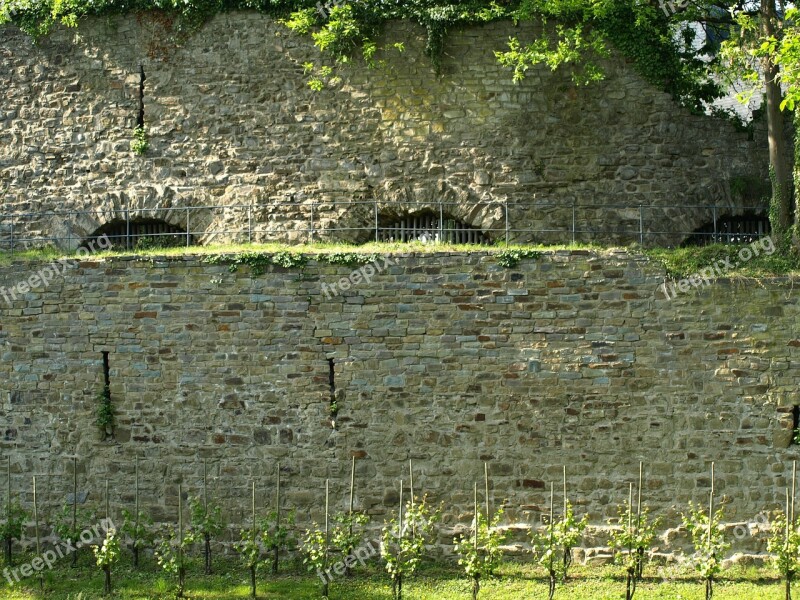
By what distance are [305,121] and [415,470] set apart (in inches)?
239

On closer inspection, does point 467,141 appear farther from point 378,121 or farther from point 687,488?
point 687,488

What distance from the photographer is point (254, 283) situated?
46.0 feet

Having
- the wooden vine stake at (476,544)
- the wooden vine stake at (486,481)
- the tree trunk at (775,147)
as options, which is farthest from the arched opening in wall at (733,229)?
the wooden vine stake at (476,544)

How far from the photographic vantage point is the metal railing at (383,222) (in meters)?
16.2

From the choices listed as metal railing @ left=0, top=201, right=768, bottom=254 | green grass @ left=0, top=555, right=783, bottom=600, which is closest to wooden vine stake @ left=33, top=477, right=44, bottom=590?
green grass @ left=0, top=555, right=783, bottom=600

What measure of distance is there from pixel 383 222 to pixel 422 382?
3820mm

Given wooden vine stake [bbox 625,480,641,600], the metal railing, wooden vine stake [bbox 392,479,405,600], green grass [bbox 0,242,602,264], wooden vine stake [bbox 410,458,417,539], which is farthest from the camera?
the metal railing

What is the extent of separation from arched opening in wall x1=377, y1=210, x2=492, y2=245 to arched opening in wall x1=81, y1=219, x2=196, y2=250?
10.5 feet

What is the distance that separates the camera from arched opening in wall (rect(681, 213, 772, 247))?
1642 cm

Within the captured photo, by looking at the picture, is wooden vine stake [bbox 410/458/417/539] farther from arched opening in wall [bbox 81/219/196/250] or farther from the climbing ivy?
arched opening in wall [bbox 81/219/196/250]

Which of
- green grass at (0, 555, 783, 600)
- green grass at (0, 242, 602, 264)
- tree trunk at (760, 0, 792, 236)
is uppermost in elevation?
tree trunk at (760, 0, 792, 236)

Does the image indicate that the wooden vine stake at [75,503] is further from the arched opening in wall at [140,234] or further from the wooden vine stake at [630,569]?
the wooden vine stake at [630,569]

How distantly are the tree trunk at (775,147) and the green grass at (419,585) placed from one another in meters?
4.78

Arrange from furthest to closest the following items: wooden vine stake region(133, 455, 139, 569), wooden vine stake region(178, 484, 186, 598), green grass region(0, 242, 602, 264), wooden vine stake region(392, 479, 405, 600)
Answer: green grass region(0, 242, 602, 264) → wooden vine stake region(133, 455, 139, 569) → wooden vine stake region(178, 484, 186, 598) → wooden vine stake region(392, 479, 405, 600)
